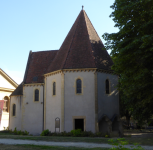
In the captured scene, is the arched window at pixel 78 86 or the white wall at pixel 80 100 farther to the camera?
the arched window at pixel 78 86

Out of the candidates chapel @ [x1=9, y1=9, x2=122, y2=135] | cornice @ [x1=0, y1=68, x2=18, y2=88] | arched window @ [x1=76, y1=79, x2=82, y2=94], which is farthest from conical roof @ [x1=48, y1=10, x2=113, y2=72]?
cornice @ [x1=0, y1=68, x2=18, y2=88]

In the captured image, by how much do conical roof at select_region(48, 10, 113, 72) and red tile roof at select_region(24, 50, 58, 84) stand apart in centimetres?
379

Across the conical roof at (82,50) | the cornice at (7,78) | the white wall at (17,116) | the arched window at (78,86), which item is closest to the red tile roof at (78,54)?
the conical roof at (82,50)

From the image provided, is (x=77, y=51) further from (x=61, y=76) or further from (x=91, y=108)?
(x=91, y=108)

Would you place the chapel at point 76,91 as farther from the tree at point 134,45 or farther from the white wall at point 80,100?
the tree at point 134,45

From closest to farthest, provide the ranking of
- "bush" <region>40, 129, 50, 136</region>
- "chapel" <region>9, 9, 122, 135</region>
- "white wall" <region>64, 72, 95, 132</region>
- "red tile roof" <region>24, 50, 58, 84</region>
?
1. "white wall" <region>64, 72, 95, 132</region>
2. "chapel" <region>9, 9, 122, 135</region>
3. "bush" <region>40, 129, 50, 136</region>
4. "red tile roof" <region>24, 50, 58, 84</region>

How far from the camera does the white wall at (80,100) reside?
2833 centimetres

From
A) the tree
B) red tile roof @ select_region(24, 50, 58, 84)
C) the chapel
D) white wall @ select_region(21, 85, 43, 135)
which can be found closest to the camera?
the tree

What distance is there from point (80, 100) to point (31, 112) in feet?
28.6

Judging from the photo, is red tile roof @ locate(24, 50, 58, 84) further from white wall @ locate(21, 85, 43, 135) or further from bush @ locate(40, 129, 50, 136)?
bush @ locate(40, 129, 50, 136)

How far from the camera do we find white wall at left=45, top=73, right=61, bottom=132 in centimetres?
2980

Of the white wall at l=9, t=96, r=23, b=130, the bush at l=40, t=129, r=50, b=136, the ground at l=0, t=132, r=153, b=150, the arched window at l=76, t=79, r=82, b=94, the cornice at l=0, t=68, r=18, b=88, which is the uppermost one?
the cornice at l=0, t=68, r=18, b=88

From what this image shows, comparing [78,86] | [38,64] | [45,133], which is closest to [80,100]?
[78,86]

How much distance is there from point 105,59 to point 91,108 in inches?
272
